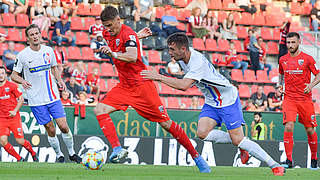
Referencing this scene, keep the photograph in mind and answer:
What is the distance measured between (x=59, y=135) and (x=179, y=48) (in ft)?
21.7

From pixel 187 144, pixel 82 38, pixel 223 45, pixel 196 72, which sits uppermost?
pixel 196 72

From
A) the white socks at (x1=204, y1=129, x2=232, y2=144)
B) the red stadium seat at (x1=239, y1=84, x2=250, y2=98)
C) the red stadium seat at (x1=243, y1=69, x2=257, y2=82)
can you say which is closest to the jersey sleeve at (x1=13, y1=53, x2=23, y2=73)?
the white socks at (x1=204, y1=129, x2=232, y2=144)

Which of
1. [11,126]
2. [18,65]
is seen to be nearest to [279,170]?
[18,65]

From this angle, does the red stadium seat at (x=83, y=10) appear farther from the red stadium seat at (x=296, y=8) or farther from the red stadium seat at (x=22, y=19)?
the red stadium seat at (x=296, y=8)

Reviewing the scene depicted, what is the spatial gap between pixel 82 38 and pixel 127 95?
1120cm

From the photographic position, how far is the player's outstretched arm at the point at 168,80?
729 cm

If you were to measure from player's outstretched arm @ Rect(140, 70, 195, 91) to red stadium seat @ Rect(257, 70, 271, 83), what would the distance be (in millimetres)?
12814

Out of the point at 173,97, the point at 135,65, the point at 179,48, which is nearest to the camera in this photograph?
the point at 179,48

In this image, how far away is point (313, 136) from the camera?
11281mm

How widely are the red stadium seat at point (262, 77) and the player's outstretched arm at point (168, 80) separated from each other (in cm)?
1281

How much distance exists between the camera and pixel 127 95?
357 inches

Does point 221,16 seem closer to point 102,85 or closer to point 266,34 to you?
point 266,34

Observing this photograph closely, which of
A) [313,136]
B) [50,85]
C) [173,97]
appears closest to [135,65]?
[50,85]

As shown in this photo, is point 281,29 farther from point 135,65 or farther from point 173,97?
point 135,65
